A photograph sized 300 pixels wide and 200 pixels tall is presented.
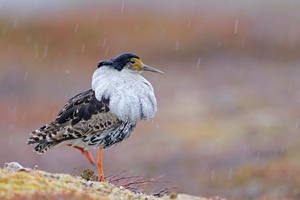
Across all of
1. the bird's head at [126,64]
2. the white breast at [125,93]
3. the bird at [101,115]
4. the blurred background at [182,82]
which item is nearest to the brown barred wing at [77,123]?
the bird at [101,115]

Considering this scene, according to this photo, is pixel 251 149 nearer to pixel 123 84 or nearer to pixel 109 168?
pixel 109 168

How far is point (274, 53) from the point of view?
48.8 metres

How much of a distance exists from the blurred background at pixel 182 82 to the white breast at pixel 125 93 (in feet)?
29.1

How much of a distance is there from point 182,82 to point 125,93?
3054 cm

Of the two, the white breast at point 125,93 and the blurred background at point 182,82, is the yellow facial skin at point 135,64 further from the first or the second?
the blurred background at point 182,82

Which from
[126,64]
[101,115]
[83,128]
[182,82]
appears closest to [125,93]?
[101,115]

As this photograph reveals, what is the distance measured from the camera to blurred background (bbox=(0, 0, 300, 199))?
1015 inches

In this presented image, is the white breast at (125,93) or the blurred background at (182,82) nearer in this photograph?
the white breast at (125,93)

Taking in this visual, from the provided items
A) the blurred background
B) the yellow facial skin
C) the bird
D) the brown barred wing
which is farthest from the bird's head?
the blurred background

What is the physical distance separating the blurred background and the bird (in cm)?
904

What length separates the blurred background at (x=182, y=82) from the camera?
2578cm

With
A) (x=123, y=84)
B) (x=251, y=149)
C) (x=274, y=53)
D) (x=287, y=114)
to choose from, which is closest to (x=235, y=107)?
(x=287, y=114)

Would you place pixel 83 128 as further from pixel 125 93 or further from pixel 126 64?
pixel 126 64

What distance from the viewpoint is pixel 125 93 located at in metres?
12.6
